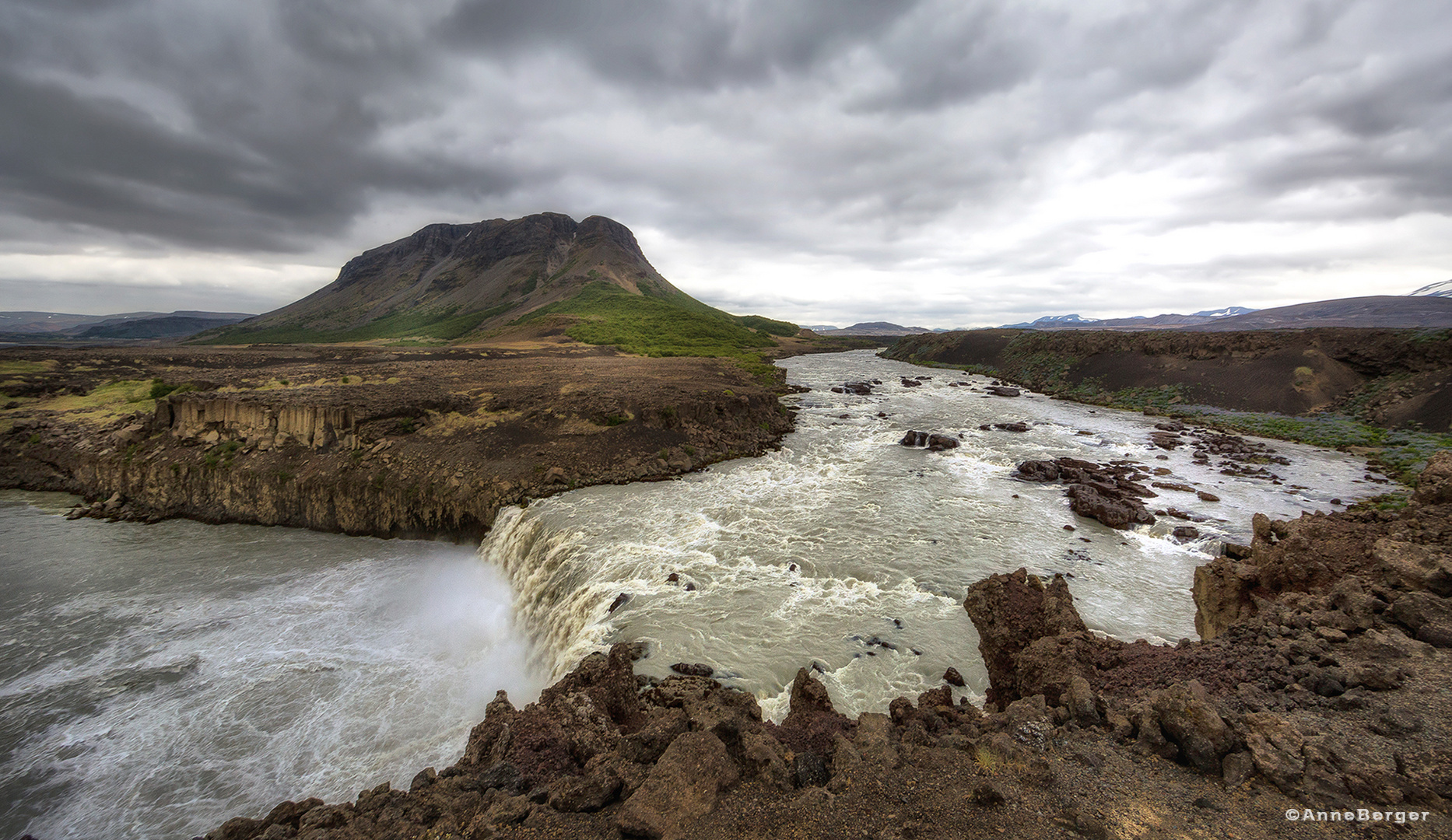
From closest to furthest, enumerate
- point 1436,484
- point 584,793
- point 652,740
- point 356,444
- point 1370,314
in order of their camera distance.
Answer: point 584,793, point 652,740, point 1436,484, point 356,444, point 1370,314

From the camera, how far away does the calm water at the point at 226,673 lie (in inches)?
392

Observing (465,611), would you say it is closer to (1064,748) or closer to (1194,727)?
(1064,748)

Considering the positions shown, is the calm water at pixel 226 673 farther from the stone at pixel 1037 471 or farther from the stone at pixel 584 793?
the stone at pixel 1037 471

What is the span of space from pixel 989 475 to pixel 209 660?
29061mm

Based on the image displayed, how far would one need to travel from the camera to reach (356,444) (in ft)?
74.2

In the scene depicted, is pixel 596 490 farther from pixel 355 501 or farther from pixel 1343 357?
pixel 1343 357

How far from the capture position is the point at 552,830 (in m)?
5.29

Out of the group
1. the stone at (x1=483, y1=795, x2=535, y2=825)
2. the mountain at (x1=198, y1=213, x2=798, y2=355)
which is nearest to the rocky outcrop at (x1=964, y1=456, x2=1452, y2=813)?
the stone at (x1=483, y1=795, x2=535, y2=825)

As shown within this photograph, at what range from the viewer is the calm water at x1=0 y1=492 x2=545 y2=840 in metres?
9.95

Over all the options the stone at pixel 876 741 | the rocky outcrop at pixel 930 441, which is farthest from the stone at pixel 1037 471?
the stone at pixel 876 741

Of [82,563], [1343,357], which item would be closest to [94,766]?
[82,563]

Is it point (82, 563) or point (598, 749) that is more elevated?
point (598, 749)

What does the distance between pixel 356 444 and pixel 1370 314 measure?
21673 centimetres

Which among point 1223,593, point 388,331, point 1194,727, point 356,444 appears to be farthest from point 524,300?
point 1194,727
